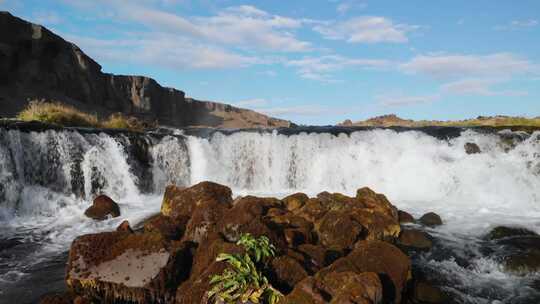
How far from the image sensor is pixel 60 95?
145ft

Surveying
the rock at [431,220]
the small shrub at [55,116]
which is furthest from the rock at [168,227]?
the small shrub at [55,116]

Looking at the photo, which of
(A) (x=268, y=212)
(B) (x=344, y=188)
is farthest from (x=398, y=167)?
(A) (x=268, y=212)

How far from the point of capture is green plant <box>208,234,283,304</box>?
5.56m

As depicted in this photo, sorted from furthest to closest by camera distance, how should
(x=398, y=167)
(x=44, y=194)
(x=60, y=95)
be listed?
1. (x=60, y=95)
2. (x=398, y=167)
3. (x=44, y=194)

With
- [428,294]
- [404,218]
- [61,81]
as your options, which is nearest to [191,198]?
[428,294]

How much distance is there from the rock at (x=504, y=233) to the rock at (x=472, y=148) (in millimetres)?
7685

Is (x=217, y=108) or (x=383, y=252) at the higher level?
(x=217, y=108)

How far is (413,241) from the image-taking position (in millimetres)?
10008

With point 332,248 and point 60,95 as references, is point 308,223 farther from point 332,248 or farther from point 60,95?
point 60,95

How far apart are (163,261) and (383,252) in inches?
134

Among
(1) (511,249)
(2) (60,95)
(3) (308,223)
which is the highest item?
(2) (60,95)

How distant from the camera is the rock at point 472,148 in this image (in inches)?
746

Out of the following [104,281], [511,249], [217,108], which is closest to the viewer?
[104,281]

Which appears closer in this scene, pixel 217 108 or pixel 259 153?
pixel 259 153
